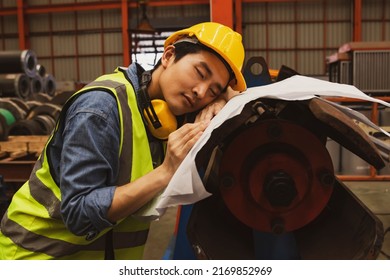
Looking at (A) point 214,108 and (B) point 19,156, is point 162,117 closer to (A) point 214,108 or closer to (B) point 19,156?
(A) point 214,108

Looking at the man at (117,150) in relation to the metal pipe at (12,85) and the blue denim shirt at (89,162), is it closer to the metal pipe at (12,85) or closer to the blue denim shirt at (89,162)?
the blue denim shirt at (89,162)

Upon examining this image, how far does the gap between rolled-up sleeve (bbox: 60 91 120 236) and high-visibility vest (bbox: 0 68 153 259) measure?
1.5 inches

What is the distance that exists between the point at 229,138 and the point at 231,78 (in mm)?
220

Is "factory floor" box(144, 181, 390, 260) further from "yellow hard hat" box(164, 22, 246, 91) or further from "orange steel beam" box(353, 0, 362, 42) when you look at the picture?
"orange steel beam" box(353, 0, 362, 42)

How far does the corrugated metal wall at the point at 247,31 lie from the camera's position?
7859 millimetres

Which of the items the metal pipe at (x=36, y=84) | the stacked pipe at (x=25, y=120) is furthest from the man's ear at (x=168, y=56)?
the metal pipe at (x=36, y=84)

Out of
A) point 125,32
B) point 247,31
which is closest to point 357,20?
point 247,31

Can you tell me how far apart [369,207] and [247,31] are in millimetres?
6050

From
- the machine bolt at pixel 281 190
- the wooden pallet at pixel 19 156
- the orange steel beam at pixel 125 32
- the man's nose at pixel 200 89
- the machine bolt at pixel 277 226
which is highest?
the orange steel beam at pixel 125 32

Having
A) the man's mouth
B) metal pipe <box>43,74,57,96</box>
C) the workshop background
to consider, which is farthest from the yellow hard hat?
metal pipe <box>43,74,57,96</box>

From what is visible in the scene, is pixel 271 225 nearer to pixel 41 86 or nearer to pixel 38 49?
pixel 41 86

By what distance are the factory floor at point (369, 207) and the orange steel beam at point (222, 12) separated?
1083mm

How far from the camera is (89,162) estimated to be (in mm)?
725
